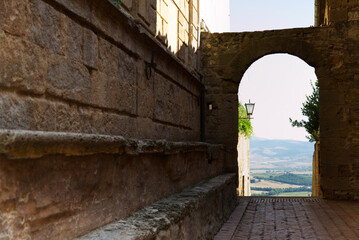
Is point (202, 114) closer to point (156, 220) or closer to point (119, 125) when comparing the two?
point (119, 125)

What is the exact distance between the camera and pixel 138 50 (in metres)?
4.74

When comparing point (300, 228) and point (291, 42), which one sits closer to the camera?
point (300, 228)

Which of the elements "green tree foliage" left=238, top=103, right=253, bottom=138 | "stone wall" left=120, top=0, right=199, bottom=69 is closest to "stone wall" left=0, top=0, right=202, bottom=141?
"stone wall" left=120, top=0, right=199, bottom=69

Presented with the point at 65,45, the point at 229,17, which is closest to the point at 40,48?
the point at 65,45

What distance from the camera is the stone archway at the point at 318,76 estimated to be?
31.2 ft

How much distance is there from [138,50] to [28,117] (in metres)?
2.35

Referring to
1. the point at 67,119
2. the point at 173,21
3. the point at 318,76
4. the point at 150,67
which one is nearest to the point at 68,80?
the point at 67,119

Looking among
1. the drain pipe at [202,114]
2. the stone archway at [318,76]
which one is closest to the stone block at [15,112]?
the drain pipe at [202,114]

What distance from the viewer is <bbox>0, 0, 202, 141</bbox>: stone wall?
2436mm

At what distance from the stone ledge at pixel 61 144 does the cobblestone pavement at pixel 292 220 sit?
306 centimetres

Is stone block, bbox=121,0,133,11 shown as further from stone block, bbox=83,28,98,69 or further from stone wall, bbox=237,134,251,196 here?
stone wall, bbox=237,134,251,196

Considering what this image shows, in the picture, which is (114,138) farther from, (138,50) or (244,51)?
(244,51)

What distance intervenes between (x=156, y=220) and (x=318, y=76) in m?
7.45

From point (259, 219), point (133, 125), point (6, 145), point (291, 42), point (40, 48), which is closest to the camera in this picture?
point (6, 145)
